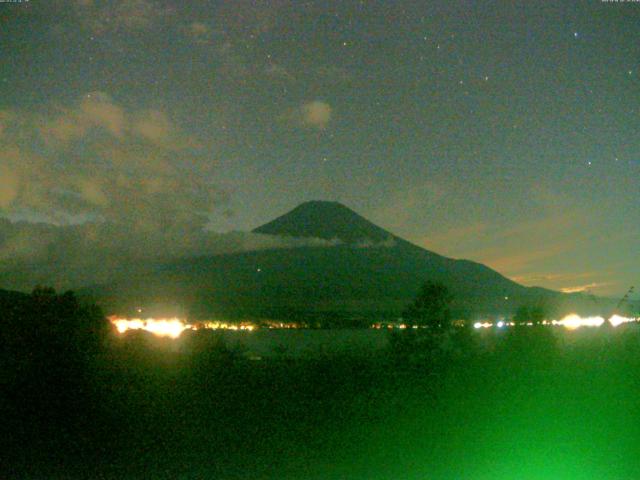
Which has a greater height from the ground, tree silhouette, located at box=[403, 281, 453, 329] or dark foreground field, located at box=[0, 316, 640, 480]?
tree silhouette, located at box=[403, 281, 453, 329]

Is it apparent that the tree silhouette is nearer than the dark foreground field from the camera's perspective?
No

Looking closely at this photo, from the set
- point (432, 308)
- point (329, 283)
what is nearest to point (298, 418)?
point (432, 308)

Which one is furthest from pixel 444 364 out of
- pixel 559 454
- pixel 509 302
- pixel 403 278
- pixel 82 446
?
pixel 403 278

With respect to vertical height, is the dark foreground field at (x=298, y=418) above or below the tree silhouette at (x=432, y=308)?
below

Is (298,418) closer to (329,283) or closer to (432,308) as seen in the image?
(432,308)

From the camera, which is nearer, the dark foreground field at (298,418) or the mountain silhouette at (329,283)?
the dark foreground field at (298,418)

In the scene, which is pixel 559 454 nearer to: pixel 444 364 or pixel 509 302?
pixel 444 364
